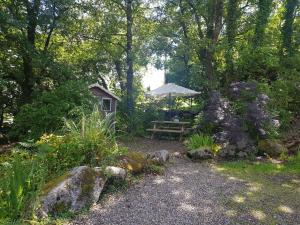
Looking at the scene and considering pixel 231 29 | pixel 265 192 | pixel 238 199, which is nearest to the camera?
pixel 238 199

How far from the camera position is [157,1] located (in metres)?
13.2

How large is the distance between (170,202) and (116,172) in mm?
983

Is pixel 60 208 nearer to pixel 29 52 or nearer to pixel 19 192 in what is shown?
pixel 19 192

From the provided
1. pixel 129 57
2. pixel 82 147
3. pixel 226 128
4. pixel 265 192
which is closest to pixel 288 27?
pixel 129 57

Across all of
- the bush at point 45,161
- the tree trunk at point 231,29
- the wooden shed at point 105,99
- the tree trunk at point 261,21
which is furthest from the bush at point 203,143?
the tree trunk at point 261,21

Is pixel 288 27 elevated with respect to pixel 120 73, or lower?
elevated

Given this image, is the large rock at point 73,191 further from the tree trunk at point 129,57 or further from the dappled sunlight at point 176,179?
the tree trunk at point 129,57

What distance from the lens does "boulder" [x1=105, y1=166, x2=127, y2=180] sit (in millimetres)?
4382

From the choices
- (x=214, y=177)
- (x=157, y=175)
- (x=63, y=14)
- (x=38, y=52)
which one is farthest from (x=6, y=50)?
(x=214, y=177)

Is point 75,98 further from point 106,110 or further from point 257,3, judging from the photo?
point 257,3

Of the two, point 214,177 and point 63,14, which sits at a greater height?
point 63,14

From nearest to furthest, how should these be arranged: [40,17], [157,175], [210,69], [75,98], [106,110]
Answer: [157,175], [75,98], [40,17], [106,110], [210,69]

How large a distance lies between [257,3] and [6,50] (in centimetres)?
1109

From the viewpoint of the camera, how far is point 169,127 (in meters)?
11.9
